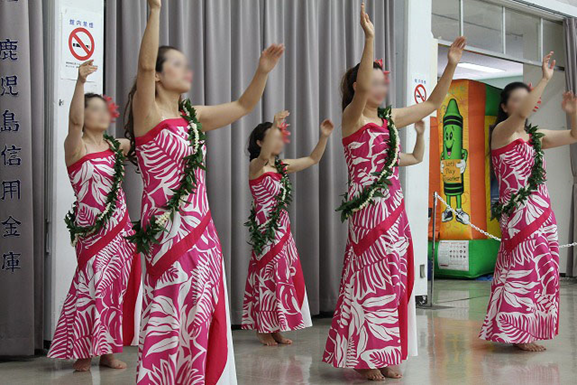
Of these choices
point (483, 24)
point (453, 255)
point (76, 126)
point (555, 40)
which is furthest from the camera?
point (453, 255)

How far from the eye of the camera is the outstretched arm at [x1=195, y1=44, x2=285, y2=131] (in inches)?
105

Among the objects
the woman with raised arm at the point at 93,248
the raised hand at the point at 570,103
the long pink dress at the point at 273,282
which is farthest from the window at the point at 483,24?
the woman with raised arm at the point at 93,248

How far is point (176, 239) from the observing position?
267 centimetres

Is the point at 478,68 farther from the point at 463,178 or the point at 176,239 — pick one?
the point at 176,239

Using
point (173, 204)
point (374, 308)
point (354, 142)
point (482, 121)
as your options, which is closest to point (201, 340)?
point (173, 204)

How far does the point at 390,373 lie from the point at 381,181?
920 mm

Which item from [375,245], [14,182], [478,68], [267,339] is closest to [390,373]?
[375,245]

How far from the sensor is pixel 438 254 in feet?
32.0

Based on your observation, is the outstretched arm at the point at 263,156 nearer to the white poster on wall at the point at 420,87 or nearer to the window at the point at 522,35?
the white poster on wall at the point at 420,87

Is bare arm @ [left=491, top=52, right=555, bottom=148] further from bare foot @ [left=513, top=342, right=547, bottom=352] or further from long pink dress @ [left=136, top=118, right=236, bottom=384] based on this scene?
long pink dress @ [left=136, top=118, right=236, bottom=384]

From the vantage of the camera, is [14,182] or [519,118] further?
[519,118]

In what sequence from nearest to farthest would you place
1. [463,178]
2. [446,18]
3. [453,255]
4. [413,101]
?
[413,101]
[446,18]
[453,255]
[463,178]

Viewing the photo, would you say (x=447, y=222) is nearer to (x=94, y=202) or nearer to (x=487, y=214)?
(x=487, y=214)

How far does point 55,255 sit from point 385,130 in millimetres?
2047
